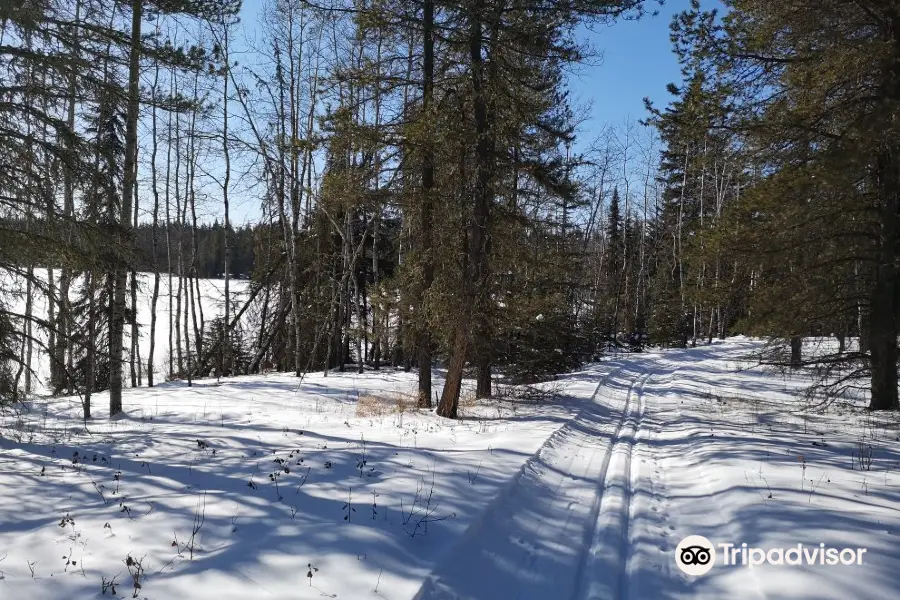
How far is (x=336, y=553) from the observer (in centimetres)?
418

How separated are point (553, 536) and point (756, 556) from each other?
65.7 inches

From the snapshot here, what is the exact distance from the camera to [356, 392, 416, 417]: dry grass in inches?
439

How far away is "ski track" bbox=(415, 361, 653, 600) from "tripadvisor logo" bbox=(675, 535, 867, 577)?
0.52m

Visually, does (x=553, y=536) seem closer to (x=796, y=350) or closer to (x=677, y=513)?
(x=677, y=513)

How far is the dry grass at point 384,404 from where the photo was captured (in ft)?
36.6

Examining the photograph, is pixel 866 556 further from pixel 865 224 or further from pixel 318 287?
pixel 318 287

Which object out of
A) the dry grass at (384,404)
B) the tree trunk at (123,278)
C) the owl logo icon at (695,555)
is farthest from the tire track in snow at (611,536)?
the tree trunk at (123,278)

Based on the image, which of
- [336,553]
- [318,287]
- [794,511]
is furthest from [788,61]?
[318,287]

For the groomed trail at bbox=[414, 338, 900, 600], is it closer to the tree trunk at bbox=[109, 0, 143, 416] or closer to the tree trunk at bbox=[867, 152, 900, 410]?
the tree trunk at bbox=[867, 152, 900, 410]

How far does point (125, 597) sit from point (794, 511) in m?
5.75

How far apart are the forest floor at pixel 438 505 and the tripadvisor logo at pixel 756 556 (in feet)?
0.17

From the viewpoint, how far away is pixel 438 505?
5312mm

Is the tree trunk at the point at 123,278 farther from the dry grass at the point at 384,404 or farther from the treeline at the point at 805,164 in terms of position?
the treeline at the point at 805,164

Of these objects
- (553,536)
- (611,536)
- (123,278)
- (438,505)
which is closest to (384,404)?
(123,278)
